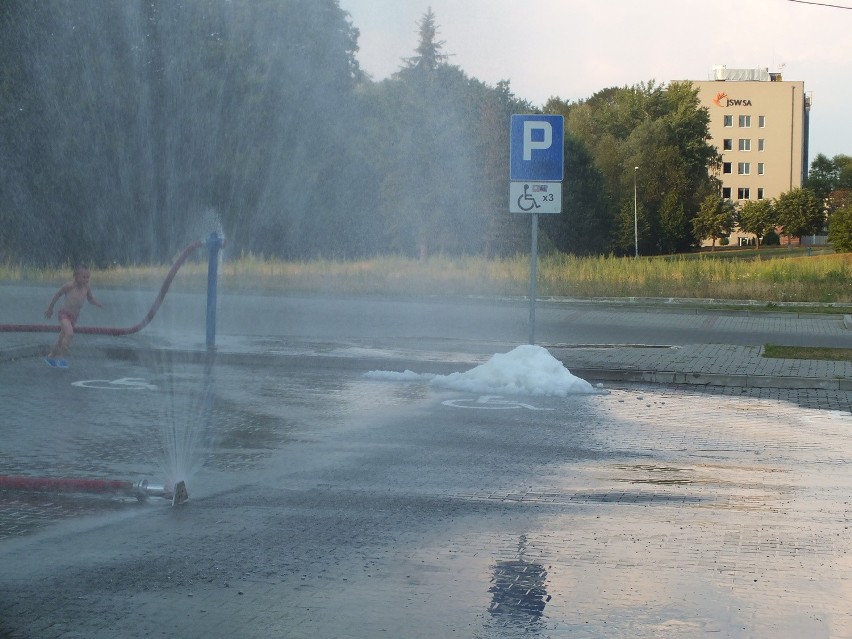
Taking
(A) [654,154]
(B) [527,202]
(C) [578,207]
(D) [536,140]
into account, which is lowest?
(B) [527,202]

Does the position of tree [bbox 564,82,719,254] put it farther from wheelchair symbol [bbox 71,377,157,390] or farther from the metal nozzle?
the metal nozzle

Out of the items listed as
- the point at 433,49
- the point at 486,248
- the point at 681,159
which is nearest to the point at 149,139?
the point at 433,49

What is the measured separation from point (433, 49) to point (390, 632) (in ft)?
131

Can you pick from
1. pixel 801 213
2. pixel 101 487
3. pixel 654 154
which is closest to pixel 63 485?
pixel 101 487

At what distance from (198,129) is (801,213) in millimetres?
73751

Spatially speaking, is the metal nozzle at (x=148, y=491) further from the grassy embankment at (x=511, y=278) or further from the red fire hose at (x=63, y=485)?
the grassy embankment at (x=511, y=278)

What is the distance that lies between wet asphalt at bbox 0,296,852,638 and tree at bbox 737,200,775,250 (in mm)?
94229

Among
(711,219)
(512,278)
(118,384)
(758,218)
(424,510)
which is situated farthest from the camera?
(758,218)

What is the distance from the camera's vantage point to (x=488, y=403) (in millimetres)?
11625

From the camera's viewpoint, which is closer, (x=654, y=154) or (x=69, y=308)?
(x=69, y=308)

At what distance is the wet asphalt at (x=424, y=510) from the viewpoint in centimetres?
493

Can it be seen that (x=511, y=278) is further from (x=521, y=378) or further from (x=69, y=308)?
(x=521, y=378)

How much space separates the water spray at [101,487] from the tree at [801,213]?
329 feet

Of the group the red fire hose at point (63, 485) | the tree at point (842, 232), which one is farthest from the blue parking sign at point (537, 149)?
the tree at point (842, 232)
